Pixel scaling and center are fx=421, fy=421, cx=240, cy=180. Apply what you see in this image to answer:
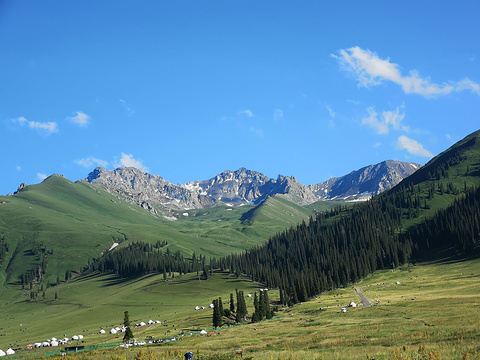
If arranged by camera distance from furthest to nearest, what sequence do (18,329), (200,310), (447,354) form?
(18,329), (200,310), (447,354)

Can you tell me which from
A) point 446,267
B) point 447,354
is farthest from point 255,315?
point 446,267

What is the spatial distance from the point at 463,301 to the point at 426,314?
18.9 metres

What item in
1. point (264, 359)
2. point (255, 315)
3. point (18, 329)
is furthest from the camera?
point (18, 329)

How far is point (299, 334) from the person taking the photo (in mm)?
71875

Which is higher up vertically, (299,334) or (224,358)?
(224,358)

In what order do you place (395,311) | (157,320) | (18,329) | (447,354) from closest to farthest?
(447,354) < (395,311) < (157,320) < (18,329)

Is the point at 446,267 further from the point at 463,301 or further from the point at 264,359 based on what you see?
the point at 264,359

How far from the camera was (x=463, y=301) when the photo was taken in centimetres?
8725

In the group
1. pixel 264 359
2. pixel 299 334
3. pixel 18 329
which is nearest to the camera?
pixel 264 359

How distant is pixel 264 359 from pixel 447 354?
15.6 metres

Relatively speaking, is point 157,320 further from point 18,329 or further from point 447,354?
point 447,354

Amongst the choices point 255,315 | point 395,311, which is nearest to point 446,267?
point 255,315

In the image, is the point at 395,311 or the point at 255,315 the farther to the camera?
the point at 255,315

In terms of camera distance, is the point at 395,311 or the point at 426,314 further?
the point at 395,311
